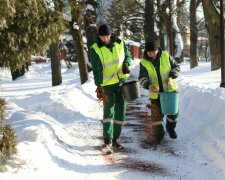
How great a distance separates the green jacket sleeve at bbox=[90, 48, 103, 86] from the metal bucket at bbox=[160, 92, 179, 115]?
113 centimetres

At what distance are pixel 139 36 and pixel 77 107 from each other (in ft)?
145

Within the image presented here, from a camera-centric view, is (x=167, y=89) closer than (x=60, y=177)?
No

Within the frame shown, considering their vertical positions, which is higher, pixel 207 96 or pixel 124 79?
pixel 124 79

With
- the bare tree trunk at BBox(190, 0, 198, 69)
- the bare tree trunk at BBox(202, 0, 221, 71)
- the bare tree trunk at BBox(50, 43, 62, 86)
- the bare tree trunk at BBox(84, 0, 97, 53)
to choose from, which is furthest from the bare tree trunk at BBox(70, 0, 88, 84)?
the bare tree trunk at BBox(190, 0, 198, 69)

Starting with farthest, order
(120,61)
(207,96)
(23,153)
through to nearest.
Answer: (207,96)
(120,61)
(23,153)

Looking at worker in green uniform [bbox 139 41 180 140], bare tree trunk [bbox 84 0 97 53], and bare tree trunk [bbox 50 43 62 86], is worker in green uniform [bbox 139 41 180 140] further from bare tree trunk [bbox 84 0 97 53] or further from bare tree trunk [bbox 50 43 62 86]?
bare tree trunk [bbox 50 43 62 86]

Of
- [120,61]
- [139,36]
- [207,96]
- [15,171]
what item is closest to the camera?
[15,171]

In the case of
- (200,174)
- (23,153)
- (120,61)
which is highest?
(120,61)

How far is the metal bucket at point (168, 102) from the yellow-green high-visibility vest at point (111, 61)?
84 cm

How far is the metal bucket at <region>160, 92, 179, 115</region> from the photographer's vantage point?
24.7ft

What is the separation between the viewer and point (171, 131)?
7.89m

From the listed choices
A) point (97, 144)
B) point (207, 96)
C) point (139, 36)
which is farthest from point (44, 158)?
point (139, 36)

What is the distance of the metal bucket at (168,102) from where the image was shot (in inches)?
297

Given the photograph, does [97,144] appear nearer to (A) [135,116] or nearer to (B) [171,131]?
(B) [171,131]
